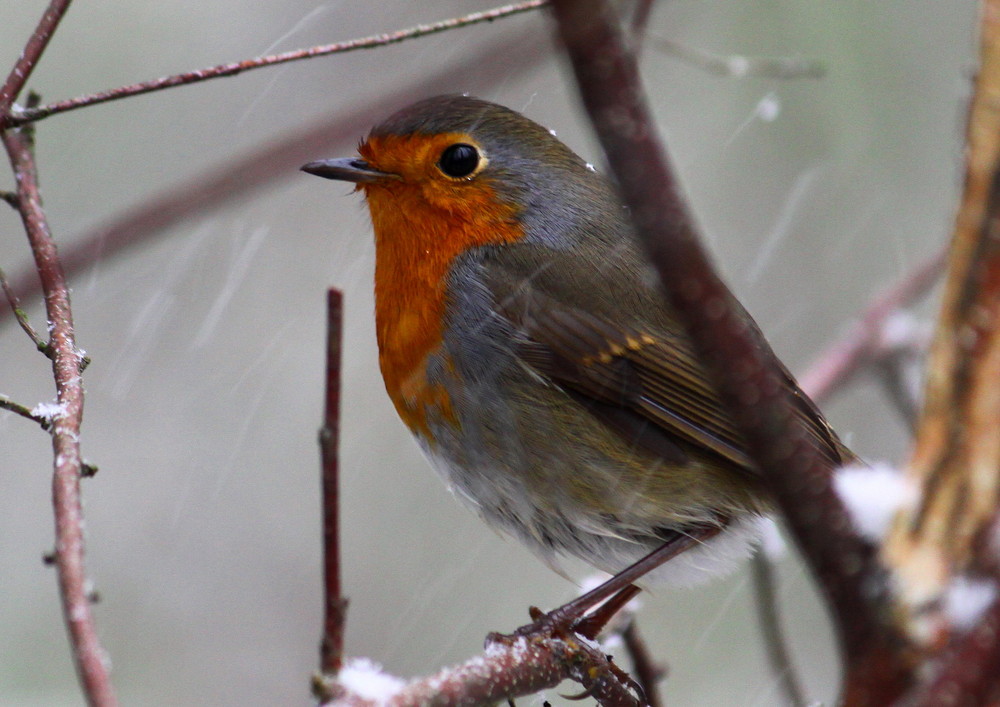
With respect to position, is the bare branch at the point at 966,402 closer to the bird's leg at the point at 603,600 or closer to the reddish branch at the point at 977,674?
the reddish branch at the point at 977,674

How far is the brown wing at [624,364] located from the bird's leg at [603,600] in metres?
0.22

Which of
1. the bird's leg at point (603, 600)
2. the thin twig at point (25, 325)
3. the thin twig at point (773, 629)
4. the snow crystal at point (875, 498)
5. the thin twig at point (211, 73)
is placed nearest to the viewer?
the snow crystal at point (875, 498)

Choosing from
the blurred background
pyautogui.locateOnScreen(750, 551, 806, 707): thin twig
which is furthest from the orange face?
the blurred background

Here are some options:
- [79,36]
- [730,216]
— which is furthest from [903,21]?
[79,36]

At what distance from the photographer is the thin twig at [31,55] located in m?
1.93

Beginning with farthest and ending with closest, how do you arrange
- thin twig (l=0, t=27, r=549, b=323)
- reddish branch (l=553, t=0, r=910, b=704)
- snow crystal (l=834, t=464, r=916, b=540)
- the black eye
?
thin twig (l=0, t=27, r=549, b=323) → the black eye → snow crystal (l=834, t=464, r=916, b=540) → reddish branch (l=553, t=0, r=910, b=704)

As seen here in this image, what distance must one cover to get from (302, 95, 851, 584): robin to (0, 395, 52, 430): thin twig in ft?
3.97

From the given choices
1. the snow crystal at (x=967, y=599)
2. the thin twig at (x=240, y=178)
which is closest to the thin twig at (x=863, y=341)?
the thin twig at (x=240, y=178)

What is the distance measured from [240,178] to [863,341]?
6.69 ft

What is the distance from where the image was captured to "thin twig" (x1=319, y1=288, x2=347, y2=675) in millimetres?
1991

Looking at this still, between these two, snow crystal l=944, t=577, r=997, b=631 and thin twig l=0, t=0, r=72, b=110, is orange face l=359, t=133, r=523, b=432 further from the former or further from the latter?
Answer: snow crystal l=944, t=577, r=997, b=631

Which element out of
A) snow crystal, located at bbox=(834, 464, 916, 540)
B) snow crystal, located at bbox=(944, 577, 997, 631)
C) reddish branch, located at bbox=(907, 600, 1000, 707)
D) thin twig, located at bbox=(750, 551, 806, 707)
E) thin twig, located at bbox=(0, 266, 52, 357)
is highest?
Result: thin twig, located at bbox=(0, 266, 52, 357)

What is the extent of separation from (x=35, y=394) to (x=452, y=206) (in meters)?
3.91

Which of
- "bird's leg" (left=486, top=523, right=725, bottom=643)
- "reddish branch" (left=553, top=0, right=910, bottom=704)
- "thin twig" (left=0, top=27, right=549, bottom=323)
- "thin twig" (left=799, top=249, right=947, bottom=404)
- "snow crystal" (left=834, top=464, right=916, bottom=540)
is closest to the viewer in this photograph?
"reddish branch" (left=553, top=0, right=910, bottom=704)
